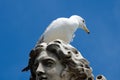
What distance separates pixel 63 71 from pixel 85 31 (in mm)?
10013

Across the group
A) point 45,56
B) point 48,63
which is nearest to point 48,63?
point 48,63

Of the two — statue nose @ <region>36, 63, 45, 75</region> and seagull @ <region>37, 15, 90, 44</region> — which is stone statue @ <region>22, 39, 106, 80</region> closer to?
statue nose @ <region>36, 63, 45, 75</region>

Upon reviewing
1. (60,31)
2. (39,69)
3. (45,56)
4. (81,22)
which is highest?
(81,22)

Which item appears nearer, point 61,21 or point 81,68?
point 81,68

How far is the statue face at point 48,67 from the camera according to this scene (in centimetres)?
1216

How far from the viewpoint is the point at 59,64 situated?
40.5 ft

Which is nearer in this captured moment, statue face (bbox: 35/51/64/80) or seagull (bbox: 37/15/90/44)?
statue face (bbox: 35/51/64/80)

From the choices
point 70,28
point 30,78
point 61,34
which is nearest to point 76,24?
point 70,28

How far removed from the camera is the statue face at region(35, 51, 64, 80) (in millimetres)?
12156

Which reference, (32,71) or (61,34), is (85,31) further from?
(32,71)

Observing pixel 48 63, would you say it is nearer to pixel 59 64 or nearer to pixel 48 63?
pixel 48 63

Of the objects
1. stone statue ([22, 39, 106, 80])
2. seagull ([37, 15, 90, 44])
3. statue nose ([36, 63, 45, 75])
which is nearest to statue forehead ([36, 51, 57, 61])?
stone statue ([22, 39, 106, 80])

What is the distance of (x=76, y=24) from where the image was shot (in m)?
19.3

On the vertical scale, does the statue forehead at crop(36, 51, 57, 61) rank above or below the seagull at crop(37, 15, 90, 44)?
below
